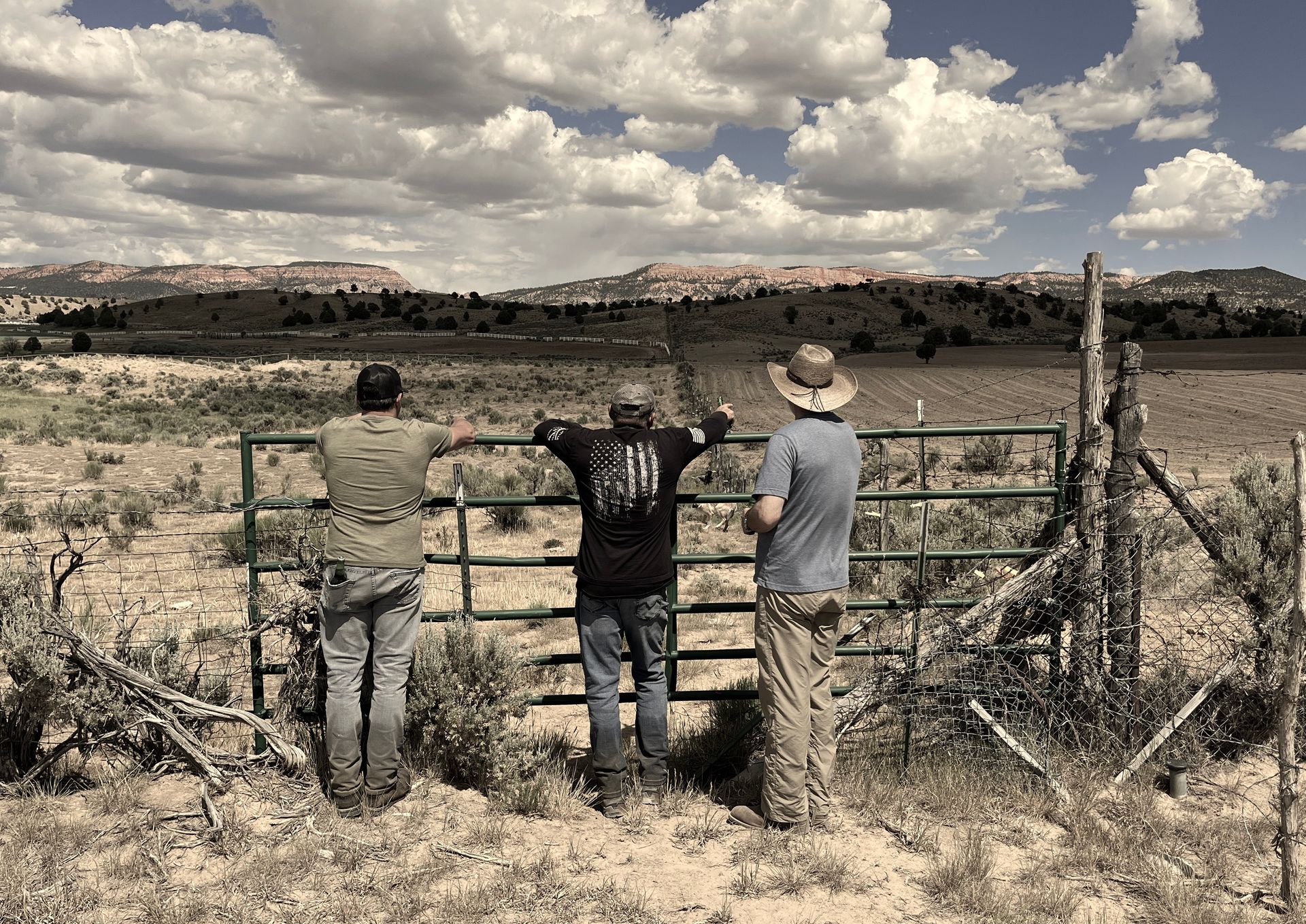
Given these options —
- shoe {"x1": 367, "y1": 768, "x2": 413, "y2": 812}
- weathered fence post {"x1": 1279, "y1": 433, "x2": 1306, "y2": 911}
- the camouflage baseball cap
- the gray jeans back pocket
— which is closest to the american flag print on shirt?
the camouflage baseball cap

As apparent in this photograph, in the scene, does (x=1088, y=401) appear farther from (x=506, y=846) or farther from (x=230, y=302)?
(x=230, y=302)

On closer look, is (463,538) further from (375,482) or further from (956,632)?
(956,632)

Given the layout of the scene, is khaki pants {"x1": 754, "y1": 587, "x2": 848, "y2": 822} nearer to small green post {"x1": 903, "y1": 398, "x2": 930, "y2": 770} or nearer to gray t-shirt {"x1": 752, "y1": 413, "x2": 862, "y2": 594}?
gray t-shirt {"x1": 752, "y1": 413, "x2": 862, "y2": 594}

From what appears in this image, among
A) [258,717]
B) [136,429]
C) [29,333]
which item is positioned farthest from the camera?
[29,333]

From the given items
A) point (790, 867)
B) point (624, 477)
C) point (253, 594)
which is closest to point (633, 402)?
point (624, 477)

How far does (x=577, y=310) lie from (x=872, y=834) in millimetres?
111458

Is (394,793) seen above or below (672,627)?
below

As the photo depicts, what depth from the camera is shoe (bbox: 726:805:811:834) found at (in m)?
4.48

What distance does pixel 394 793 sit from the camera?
4.70 meters

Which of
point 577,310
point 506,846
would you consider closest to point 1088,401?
point 506,846

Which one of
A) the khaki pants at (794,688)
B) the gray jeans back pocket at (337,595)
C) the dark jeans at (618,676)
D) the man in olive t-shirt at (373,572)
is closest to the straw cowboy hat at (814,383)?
the khaki pants at (794,688)

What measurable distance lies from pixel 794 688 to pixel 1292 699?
86.9 inches

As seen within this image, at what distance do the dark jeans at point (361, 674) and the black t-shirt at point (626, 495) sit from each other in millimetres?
984

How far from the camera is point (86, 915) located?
12.1 feet
